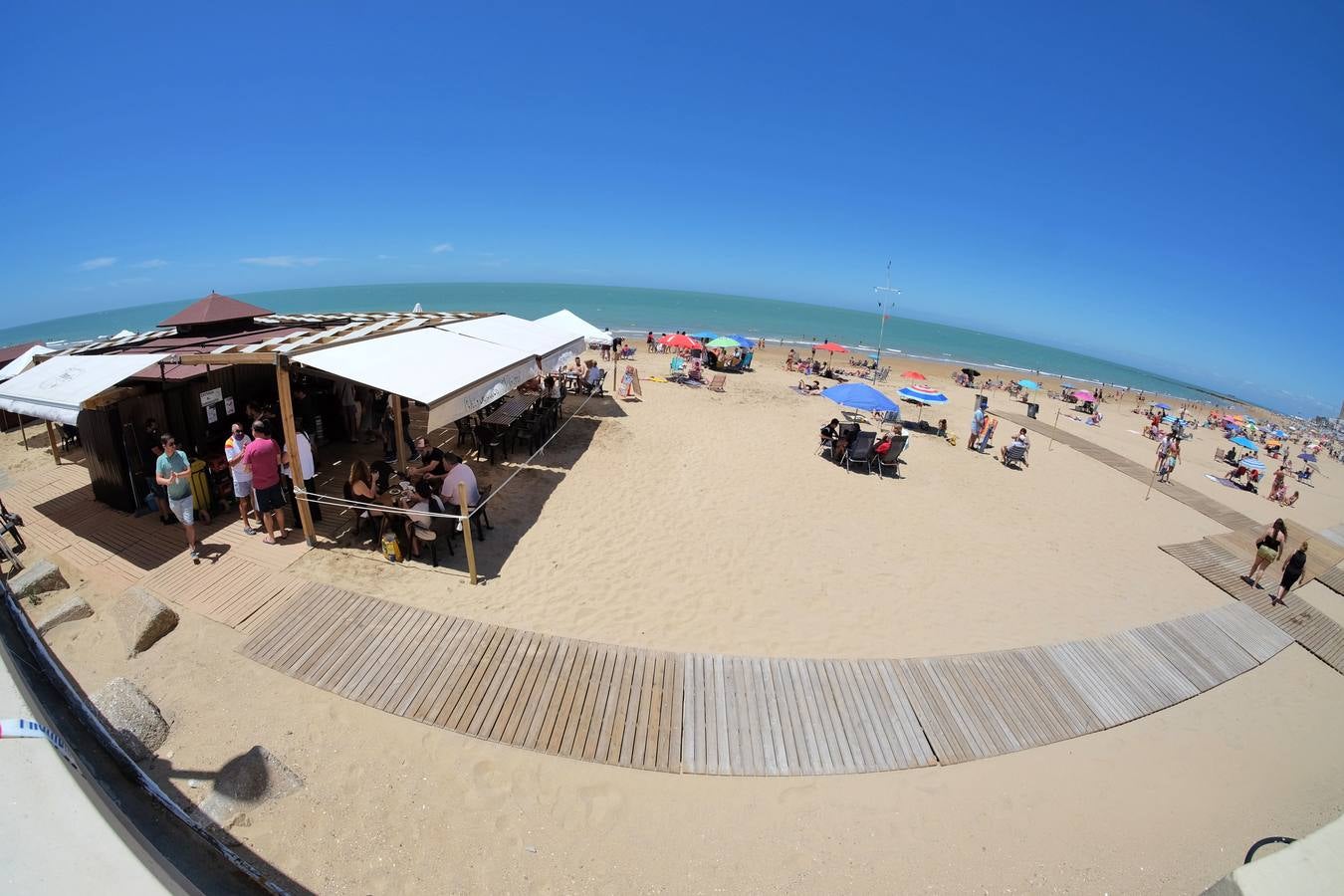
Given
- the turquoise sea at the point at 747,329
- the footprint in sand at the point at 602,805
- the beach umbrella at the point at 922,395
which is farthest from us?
the turquoise sea at the point at 747,329

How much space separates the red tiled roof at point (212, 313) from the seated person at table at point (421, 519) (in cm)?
443

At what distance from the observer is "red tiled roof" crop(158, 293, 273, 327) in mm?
8086

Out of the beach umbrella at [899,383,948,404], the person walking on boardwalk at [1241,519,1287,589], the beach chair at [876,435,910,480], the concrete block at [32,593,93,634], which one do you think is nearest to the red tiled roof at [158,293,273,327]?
the concrete block at [32,593,93,634]

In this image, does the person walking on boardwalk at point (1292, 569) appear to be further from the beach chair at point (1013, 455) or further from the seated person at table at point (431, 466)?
the seated person at table at point (431, 466)

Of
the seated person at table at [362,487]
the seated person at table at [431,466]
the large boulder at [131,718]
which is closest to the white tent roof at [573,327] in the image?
the seated person at table at [431,466]

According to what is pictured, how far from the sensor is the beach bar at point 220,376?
6.00 metres

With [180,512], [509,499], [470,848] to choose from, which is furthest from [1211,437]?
[180,512]

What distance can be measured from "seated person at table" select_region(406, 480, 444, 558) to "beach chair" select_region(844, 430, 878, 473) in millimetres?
8578

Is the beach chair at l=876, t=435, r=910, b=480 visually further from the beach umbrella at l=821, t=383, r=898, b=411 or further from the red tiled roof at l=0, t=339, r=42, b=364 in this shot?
the red tiled roof at l=0, t=339, r=42, b=364

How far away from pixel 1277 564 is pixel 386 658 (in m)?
14.6

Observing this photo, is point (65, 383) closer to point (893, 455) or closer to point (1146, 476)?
point (893, 455)

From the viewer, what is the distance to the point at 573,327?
14305 millimetres

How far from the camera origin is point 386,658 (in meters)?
5.07

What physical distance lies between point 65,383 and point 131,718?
408 cm
